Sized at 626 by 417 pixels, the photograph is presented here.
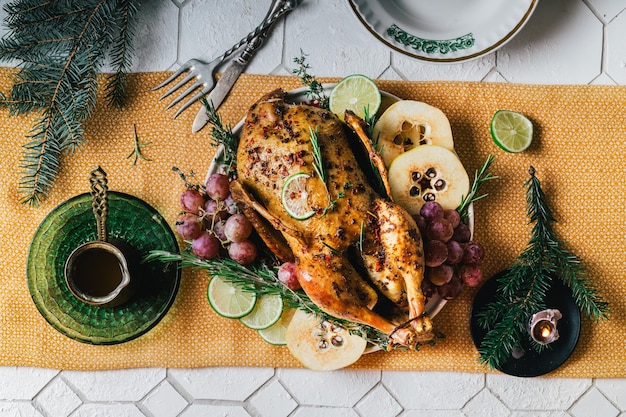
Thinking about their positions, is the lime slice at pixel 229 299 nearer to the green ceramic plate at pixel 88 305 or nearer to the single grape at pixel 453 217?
the green ceramic plate at pixel 88 305

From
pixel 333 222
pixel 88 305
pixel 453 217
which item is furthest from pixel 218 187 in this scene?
pixel 453 217

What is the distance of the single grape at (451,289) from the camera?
1.15m

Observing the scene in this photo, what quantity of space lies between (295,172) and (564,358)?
0.74 m

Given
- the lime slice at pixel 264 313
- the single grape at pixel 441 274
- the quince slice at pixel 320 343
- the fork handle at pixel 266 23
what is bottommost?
the quince slice at pixel 320 343

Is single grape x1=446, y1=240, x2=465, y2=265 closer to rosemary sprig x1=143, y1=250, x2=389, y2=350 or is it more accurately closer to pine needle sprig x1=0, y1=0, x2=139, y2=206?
rosemary sprig x1=143, y1=250, x2=389, y2=350

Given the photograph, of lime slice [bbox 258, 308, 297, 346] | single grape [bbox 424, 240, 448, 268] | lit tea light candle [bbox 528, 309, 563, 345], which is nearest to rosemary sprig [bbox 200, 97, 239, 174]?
lime slice [bbox 258, 308, 297, 346]

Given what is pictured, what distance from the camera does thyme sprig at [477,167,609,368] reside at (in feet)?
3.91

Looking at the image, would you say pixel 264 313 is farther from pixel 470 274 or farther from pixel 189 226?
pixel 470 274

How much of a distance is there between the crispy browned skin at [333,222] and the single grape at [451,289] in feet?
0.37

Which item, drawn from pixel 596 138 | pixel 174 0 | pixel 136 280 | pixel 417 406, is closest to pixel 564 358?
pixel 417 406

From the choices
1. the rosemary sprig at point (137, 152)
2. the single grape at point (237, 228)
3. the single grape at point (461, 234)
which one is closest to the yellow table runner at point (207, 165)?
the rosemary sprig at point (137, 152)

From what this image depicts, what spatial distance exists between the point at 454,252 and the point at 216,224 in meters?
0.49

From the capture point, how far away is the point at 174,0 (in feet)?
4.34

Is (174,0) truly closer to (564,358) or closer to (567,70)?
(567,70)
